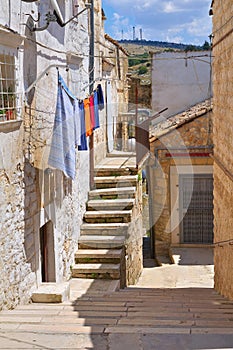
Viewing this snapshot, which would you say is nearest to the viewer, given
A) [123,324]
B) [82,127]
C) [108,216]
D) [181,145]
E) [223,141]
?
[123,324]

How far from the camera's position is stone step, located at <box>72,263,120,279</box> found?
1180 cm

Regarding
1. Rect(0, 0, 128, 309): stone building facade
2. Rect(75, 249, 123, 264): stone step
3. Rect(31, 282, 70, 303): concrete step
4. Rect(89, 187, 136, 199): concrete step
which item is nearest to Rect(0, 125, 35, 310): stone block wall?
Rect(0, 0, 128, 309): stone building facade

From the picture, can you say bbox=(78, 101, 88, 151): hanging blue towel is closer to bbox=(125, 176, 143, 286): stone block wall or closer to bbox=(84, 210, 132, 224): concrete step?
bbox=(84, 210, 132, 224): concrete step

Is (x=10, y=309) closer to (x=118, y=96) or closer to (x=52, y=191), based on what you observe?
(x=52, y=191)

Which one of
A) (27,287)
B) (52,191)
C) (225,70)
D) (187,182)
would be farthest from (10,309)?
(187,182)

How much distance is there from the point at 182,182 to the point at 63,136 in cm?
793

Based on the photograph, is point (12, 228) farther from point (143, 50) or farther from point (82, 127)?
point (143, 50)

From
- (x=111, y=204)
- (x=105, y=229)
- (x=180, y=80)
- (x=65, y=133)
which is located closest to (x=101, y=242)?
(x=105, y=229)

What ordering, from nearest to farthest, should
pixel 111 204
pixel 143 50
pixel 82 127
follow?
pixel 82 127 < pixel 111 204 < pixel 143 50

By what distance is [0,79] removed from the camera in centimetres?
721

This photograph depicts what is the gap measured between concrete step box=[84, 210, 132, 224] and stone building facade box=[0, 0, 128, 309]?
154 centimetres

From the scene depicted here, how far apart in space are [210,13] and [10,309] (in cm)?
793

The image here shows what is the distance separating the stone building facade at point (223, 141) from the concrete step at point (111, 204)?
2980mm

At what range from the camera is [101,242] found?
503 inches
